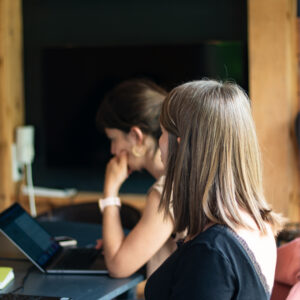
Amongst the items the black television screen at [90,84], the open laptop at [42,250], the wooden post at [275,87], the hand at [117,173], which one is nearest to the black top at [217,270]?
the open laptop at [42,250]

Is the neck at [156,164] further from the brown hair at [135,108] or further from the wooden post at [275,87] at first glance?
the wooden post at [275,87]

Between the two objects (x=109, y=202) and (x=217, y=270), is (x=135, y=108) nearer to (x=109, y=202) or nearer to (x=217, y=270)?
(x=109, y=202)

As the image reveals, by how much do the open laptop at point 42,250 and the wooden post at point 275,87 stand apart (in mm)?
1797

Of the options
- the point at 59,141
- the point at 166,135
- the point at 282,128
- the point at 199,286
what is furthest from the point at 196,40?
the point at 199,286

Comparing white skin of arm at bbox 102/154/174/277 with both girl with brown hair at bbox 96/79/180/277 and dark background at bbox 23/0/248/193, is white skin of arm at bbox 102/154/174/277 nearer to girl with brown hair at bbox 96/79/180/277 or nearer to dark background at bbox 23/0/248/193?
girl with brown hair at bbox 96/79/180/277

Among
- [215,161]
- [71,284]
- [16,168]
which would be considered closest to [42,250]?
[71,284]

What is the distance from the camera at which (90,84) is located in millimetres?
4027

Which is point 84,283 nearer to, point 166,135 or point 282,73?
point 166,135

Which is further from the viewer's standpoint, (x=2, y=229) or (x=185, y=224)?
(x=2, y=229)

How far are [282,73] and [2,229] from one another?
2.28 metres

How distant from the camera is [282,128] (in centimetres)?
348

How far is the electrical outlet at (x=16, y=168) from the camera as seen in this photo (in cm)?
417

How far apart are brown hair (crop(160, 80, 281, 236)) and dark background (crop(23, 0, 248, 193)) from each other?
251 cm

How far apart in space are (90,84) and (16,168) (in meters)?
0.91
